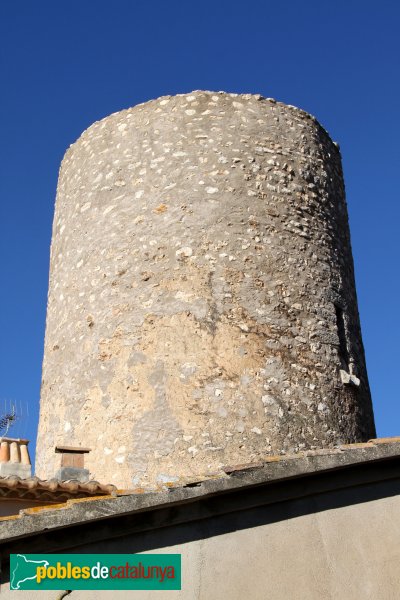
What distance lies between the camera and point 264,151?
937cm

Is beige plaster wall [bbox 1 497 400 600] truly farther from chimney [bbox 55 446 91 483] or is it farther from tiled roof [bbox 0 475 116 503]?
chimney [bbox 55 446 91 483]

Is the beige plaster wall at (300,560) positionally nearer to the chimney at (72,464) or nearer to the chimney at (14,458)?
the chimney at (72,464)

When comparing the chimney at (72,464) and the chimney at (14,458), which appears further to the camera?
the chimney at (14,458)

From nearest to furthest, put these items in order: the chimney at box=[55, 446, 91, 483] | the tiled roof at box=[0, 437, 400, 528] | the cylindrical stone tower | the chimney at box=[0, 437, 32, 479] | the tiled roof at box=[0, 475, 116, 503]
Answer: the tiled roof at box=[0, 437, 400, 528] < the tiled roof at box=[0, 475, 116, 503] < the chimney at box=[55, 446, 91, 483] < the cylindrical stone tower < the chimney at box=[0, 437, 32, 479]

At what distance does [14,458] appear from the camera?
27.9 feet

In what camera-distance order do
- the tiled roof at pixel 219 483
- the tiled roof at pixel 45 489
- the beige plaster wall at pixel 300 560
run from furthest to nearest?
the tiled roof at pixel 45 489, the beige plaster wall at pixel 300 560, the tiled roof at pixel 219 483

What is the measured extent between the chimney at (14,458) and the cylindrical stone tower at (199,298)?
261 mm

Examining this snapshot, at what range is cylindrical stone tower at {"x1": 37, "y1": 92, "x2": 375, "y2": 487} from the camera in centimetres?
796

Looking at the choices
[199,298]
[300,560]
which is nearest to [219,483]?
[300,560]

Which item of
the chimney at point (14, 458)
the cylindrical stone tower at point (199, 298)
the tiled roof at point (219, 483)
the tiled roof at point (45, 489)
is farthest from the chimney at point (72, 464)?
the tiled roof at point (219, 483)

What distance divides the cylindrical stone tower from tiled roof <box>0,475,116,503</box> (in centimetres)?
Result: 73

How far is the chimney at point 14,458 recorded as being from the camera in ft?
27.3

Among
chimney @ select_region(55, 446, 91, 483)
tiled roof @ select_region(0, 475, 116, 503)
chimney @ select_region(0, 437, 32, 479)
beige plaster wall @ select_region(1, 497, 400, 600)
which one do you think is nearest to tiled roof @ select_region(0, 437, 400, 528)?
beige plaster wall @ select_region(1, 497, 400, 600)

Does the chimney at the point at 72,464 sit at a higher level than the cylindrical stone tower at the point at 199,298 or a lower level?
lower
